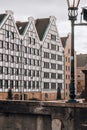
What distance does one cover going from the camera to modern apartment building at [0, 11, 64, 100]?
6706cm

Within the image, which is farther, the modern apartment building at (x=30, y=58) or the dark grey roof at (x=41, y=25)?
the dark grey roof at (x=41, y=25)

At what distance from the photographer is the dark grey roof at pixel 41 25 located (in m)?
82.7

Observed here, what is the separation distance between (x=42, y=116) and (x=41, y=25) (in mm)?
72181

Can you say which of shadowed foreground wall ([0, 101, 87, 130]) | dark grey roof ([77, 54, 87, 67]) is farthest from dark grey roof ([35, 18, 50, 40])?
shadowed foreground wall ([0, 101, 87, 130])

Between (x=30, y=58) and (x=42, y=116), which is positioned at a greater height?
(x=30, y=58)

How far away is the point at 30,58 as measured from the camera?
248ft

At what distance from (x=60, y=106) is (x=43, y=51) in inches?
2688

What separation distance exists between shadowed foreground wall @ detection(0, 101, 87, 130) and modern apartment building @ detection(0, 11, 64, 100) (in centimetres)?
5056

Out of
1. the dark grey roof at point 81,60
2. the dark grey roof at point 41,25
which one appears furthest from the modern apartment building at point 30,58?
the dark grey roof at point 81,60

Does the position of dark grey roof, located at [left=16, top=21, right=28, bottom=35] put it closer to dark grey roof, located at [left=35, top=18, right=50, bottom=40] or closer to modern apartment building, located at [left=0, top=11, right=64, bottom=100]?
modern apartment building, located at [left=0, top=11, right=64, bottom=100]

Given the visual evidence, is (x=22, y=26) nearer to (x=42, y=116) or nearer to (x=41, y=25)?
(x=41, y=25)

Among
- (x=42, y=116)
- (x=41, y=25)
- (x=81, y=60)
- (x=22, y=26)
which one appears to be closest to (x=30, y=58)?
(x=22, y=26)

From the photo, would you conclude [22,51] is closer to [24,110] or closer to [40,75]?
[40,75]

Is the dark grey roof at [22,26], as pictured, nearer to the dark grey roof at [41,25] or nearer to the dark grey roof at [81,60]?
the dark grey roof at [41,25]
